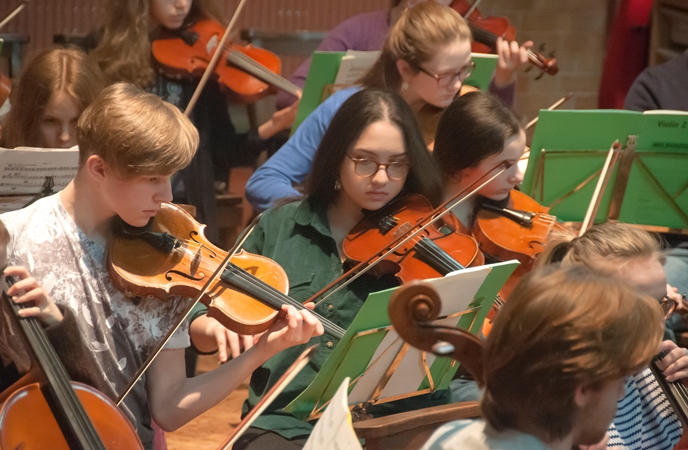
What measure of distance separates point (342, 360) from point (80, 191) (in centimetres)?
50

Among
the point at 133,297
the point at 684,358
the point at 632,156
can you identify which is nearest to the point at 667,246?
the point at 632,156

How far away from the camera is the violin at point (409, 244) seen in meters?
1.85

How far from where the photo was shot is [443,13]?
2.41m

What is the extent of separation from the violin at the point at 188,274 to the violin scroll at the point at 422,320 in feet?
1.82

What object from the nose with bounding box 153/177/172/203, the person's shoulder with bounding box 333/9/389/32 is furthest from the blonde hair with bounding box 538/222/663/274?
the person's shoulder with bounding box 333/9/389/32

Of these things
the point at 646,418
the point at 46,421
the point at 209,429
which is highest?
the point at 46,421

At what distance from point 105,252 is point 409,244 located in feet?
2.03

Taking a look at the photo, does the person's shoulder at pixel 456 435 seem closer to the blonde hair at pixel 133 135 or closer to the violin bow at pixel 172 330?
the violin bow at pixel 172 330

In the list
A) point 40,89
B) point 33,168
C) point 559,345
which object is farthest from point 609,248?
point 40,89

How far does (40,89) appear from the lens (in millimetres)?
2080

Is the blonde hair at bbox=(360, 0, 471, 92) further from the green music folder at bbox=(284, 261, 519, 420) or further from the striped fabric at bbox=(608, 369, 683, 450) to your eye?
the striped fabric at bbox=(608, 369, 683, 450)

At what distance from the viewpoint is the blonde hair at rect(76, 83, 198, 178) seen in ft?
4.83

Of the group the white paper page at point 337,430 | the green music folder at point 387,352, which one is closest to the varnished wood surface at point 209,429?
the green music folder at point 387,352

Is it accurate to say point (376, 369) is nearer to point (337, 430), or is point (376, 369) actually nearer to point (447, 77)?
point (337, 430)
